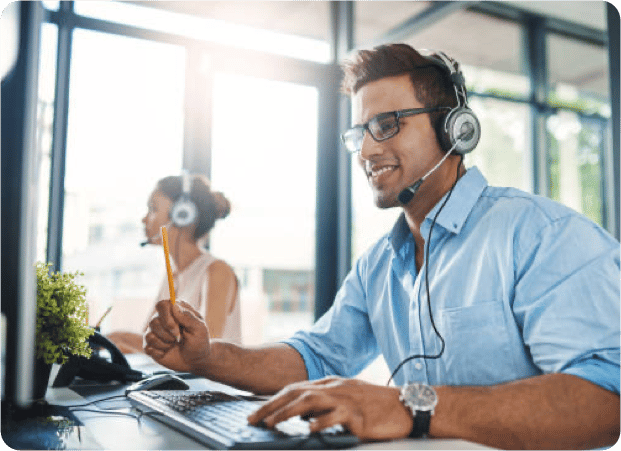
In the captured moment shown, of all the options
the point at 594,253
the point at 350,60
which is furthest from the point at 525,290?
the point at 350,60

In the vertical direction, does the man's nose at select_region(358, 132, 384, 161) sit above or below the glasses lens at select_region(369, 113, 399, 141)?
below

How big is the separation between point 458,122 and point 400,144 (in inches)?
5.6

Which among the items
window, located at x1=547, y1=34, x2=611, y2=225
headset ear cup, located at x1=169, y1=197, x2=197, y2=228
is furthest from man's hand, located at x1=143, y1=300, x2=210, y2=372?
window, located at x1=547, y1=34, x2=611, y2=225

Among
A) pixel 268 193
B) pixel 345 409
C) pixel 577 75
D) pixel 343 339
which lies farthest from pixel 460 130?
pixel 577 75

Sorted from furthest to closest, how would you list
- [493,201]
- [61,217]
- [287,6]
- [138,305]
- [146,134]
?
[287,6] < [138,305] < [146,134] < [61,217] < [493,201]

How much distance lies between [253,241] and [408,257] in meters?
2.65

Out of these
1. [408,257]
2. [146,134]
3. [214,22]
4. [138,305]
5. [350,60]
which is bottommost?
[138,305]

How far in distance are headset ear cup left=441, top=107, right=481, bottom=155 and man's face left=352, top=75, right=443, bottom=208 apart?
0.13ft

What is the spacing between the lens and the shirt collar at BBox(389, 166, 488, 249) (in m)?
1.27

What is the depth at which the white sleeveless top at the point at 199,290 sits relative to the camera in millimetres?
2533

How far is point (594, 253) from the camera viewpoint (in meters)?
1.03

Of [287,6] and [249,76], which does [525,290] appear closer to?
[249,76]

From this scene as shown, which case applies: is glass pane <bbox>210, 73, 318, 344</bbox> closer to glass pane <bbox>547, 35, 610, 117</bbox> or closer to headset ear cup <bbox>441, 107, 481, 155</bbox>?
glass pane <bbox>547, 35, 610, 117</bbox>

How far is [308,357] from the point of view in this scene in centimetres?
145
